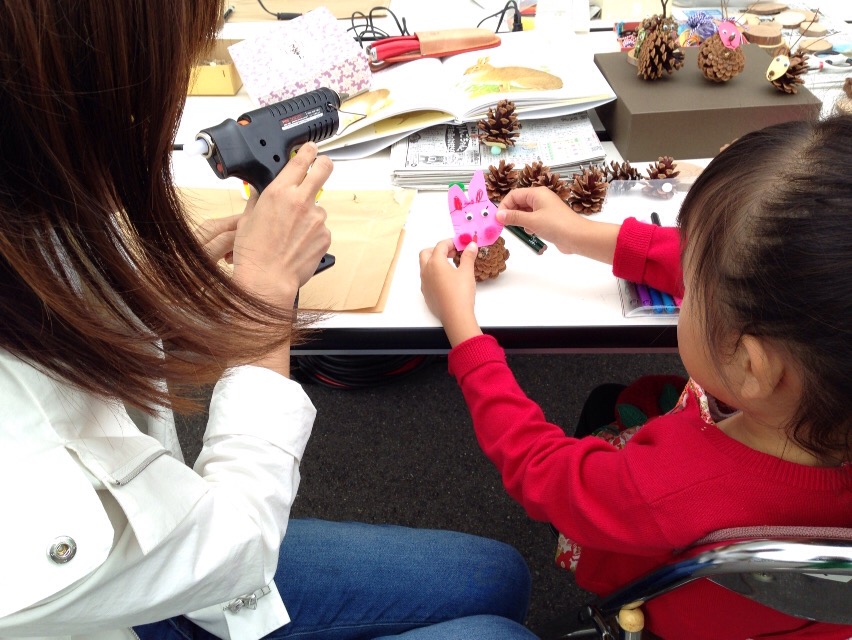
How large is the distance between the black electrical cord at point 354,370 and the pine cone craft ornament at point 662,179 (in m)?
0.90

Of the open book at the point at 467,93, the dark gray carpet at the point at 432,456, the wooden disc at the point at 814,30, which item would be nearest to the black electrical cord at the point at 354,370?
the dark gray carpet at the point at 432,456

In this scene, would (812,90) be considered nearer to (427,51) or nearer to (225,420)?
(427,51)

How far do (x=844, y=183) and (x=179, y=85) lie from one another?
49cm

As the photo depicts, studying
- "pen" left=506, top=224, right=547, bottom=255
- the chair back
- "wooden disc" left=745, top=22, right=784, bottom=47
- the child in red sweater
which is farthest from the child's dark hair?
"wooden disc" left=745, top=22, right=784, bottom=47

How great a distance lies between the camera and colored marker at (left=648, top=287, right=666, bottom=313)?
2.53 ft

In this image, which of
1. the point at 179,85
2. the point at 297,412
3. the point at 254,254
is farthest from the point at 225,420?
the point at 179,85

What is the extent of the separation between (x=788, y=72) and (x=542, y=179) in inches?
18.7

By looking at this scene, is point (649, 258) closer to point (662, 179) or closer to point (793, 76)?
point (662, 179)

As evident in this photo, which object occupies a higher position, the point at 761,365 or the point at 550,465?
the point at 761,365

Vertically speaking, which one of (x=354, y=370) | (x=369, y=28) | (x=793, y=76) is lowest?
(x=354, y=370)

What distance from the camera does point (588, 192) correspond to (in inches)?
36.7

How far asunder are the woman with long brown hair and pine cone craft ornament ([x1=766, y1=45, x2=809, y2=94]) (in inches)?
35.3

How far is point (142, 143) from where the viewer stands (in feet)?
1.51

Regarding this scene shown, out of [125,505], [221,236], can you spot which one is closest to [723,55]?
[221,236]
